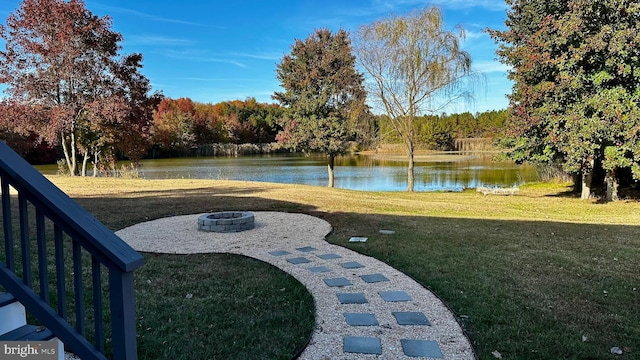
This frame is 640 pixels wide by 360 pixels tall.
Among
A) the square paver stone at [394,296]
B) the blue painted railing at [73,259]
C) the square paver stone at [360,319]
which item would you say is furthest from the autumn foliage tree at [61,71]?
the blue painted railing at [73,259]

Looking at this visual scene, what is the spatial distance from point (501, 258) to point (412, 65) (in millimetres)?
9033

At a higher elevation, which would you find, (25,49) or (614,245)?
(25,49)

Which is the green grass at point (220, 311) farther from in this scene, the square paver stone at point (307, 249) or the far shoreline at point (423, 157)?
the far shoreline at point (423, 157)

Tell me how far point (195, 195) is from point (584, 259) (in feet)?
26.2

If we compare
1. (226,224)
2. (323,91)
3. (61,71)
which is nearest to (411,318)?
(226,224)

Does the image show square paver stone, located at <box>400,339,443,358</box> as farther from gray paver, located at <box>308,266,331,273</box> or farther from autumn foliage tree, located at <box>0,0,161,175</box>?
autumn foliage tree, located at <box>0,0,161,175</box>

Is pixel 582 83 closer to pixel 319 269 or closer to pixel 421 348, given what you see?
pixel 319 269

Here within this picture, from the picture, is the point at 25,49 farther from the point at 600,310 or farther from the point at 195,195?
the point at 600,310

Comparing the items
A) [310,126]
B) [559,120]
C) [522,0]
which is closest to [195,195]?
[310,126]

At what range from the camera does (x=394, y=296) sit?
3043 millimetres

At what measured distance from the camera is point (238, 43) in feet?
62.9

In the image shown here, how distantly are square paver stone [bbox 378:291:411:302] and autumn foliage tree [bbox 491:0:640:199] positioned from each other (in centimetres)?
692

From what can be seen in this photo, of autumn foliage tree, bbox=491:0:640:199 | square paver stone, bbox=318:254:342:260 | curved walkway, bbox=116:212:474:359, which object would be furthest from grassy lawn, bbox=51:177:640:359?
autumn foliage tree, bbox=491:0:640:199

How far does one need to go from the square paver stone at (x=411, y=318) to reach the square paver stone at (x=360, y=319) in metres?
0.17
